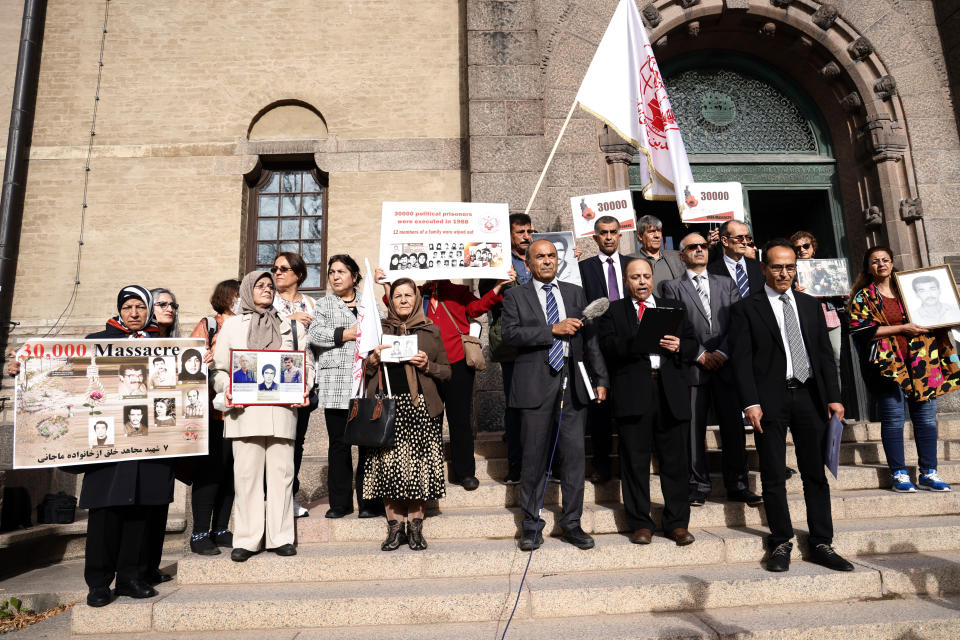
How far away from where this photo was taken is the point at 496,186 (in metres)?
8.30

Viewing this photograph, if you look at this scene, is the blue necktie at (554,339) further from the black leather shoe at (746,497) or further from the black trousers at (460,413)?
the black leather shoe at (746,497)

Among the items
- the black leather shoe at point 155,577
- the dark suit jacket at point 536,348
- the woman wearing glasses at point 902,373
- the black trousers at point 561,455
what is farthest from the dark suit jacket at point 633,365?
the black leather shoe at point 155,577

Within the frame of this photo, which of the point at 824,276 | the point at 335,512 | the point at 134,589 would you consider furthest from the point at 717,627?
the point at 824,276

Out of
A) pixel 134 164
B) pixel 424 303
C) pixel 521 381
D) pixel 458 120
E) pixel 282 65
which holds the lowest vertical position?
pixel 521 381

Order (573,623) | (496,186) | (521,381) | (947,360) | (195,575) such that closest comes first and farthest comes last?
1. (573,623)
2. (195,575)
3. (521,381)
4. (947,360)
5. (496,186)

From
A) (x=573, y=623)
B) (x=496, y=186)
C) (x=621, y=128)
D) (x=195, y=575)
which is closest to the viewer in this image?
(x=573, y=623)

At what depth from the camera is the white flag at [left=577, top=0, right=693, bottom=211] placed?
6570 millimetres

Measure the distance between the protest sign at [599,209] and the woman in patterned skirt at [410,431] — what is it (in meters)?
2.73

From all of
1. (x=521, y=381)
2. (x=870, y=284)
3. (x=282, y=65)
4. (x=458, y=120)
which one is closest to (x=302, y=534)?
(x=521, y=381)

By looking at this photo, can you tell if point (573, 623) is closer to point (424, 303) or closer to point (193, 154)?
point (424, 303)

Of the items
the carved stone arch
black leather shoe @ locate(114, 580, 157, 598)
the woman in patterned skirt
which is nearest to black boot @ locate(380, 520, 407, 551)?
the woman in patterned skirt

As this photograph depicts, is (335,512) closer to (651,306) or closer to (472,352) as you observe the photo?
(472,352)

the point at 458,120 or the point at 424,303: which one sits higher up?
the point at 458,120

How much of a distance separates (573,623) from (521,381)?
1684 mm
